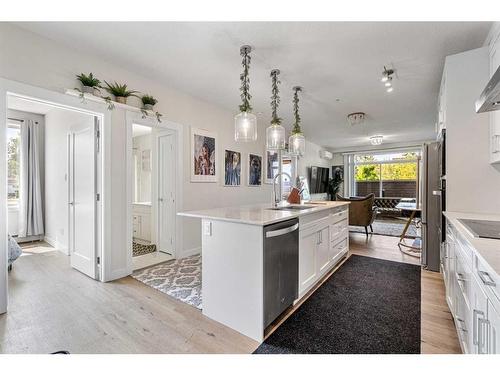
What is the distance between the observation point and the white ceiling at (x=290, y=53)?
2.11 metres

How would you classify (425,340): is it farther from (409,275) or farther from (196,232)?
(196,232)

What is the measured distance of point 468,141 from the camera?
2395mm

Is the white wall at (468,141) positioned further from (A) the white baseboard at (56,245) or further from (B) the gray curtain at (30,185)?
(B) the gray curtain at (30,185)

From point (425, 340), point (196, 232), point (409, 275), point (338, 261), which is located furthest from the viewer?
point (196, 232)

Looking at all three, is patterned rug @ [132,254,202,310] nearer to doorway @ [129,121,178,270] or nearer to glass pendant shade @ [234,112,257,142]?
doorway @ [129,121,178,270]

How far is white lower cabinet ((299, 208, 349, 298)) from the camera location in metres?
2.26

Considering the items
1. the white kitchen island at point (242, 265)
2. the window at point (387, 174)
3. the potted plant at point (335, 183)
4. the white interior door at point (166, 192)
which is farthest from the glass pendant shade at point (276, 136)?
the window at point (387, 174)

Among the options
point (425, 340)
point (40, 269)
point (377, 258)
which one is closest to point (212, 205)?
point (40, 269)

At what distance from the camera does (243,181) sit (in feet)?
15.8

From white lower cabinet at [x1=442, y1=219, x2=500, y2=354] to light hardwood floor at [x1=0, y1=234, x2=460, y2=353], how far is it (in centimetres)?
44

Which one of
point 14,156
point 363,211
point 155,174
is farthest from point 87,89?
point 363,211

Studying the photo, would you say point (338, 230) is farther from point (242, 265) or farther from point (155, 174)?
point (155, 174)

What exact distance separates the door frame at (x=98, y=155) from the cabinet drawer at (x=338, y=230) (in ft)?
9.23
